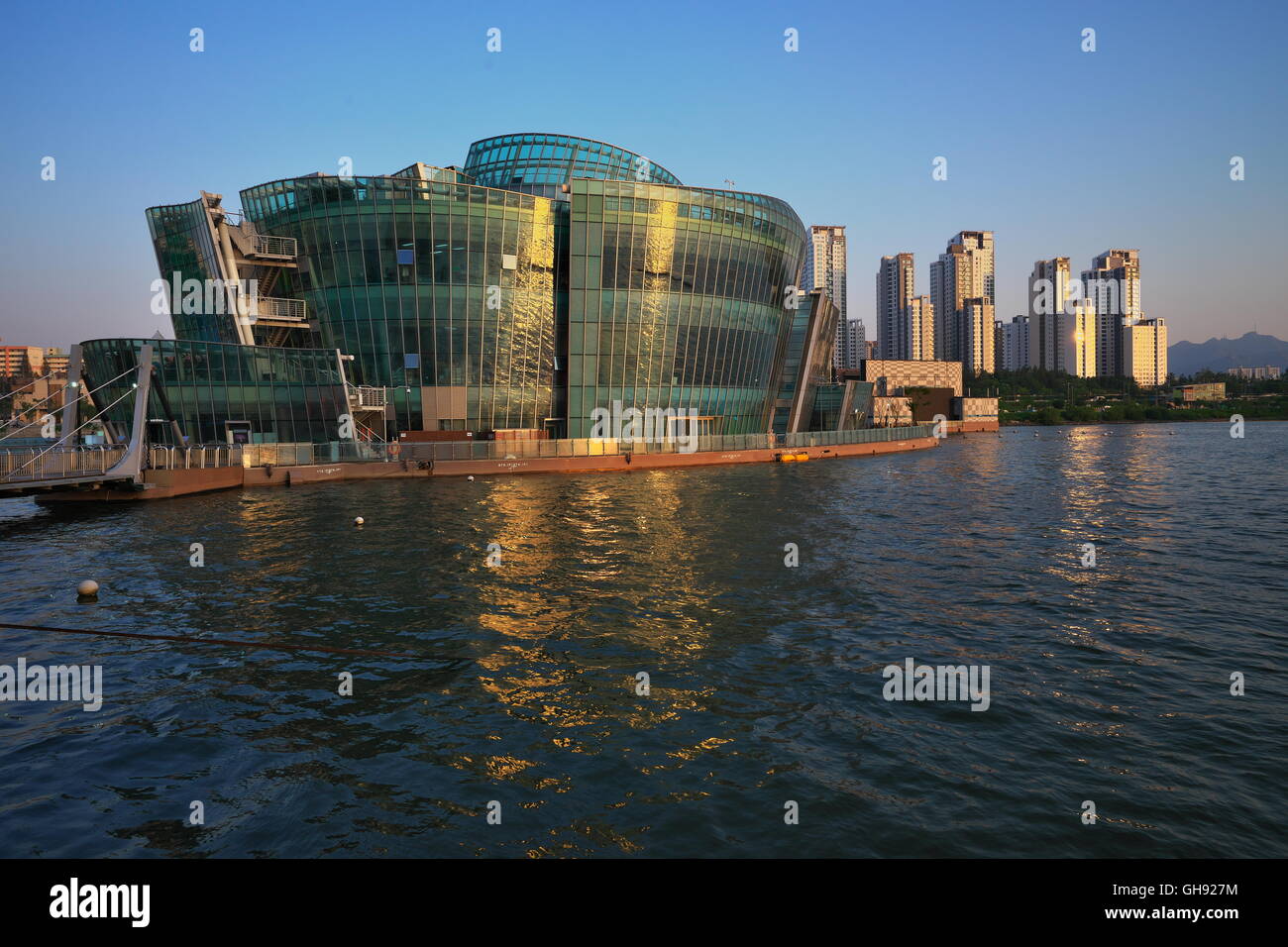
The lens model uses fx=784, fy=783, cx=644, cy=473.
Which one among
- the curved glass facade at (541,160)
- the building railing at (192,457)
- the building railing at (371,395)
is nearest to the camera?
the building railing at (192,457)

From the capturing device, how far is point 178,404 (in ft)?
192

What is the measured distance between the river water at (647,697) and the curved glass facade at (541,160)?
70848 mm

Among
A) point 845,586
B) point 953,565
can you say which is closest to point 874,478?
point 953,565

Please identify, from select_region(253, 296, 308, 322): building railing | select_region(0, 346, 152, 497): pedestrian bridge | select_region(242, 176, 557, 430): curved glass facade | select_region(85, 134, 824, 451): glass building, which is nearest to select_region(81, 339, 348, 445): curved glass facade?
select_region(0, 346, 152, 497): pedestrian bridge

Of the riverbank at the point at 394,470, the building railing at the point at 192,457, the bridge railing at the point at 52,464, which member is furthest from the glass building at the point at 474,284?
the bridge railing at the point at 52,464

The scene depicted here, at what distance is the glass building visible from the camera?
71.5 m

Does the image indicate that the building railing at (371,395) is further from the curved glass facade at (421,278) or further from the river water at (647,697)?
the river water at (647,697)

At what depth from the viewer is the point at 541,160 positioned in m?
96.2

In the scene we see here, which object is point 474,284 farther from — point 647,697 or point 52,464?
point 647,697

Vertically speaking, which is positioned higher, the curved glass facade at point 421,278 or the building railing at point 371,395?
the curved glass facade at point 421,278

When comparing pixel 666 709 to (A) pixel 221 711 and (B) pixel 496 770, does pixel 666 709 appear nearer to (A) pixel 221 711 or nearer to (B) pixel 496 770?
(B) pixel 496 770

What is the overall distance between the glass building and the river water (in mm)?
38963

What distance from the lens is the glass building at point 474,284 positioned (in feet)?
235

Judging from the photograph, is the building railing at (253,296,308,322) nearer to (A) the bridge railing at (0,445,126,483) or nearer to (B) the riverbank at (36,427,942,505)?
(B) the riverbank at (36,427,942,505)
